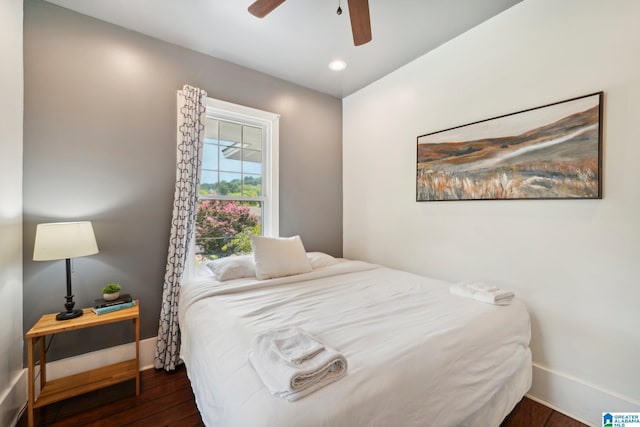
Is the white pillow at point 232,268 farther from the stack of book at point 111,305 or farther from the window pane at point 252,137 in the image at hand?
the window pane at point 252,137

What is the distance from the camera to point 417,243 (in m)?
2.76

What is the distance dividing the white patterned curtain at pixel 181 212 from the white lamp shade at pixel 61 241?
0.59m

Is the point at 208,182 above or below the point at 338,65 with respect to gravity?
below

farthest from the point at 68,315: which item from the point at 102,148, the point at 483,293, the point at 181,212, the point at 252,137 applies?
the point at 483,293

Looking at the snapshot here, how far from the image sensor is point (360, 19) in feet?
5.41

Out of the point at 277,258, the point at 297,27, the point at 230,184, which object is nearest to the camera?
the point at 297,27

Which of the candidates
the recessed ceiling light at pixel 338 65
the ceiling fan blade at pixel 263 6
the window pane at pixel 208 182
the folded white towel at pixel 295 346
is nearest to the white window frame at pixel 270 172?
the window pane at pixel 208 182

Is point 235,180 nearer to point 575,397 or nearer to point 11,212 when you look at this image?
point 11,212

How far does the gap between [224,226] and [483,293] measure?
2380mm

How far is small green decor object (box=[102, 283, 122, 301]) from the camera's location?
199cm

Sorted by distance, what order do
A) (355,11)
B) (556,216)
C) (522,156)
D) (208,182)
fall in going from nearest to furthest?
1. (355,11)
2. (556,216)
3. (522,156)
4. (208,182)

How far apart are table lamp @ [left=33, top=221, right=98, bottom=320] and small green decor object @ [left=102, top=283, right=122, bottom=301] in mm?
173

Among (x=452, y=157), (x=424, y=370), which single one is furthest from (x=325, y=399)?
(x=452, y=157)

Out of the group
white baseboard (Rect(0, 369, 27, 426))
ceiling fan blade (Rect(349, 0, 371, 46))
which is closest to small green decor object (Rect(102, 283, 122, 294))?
white baseboard (Rect(0, 369, 27, 426))
